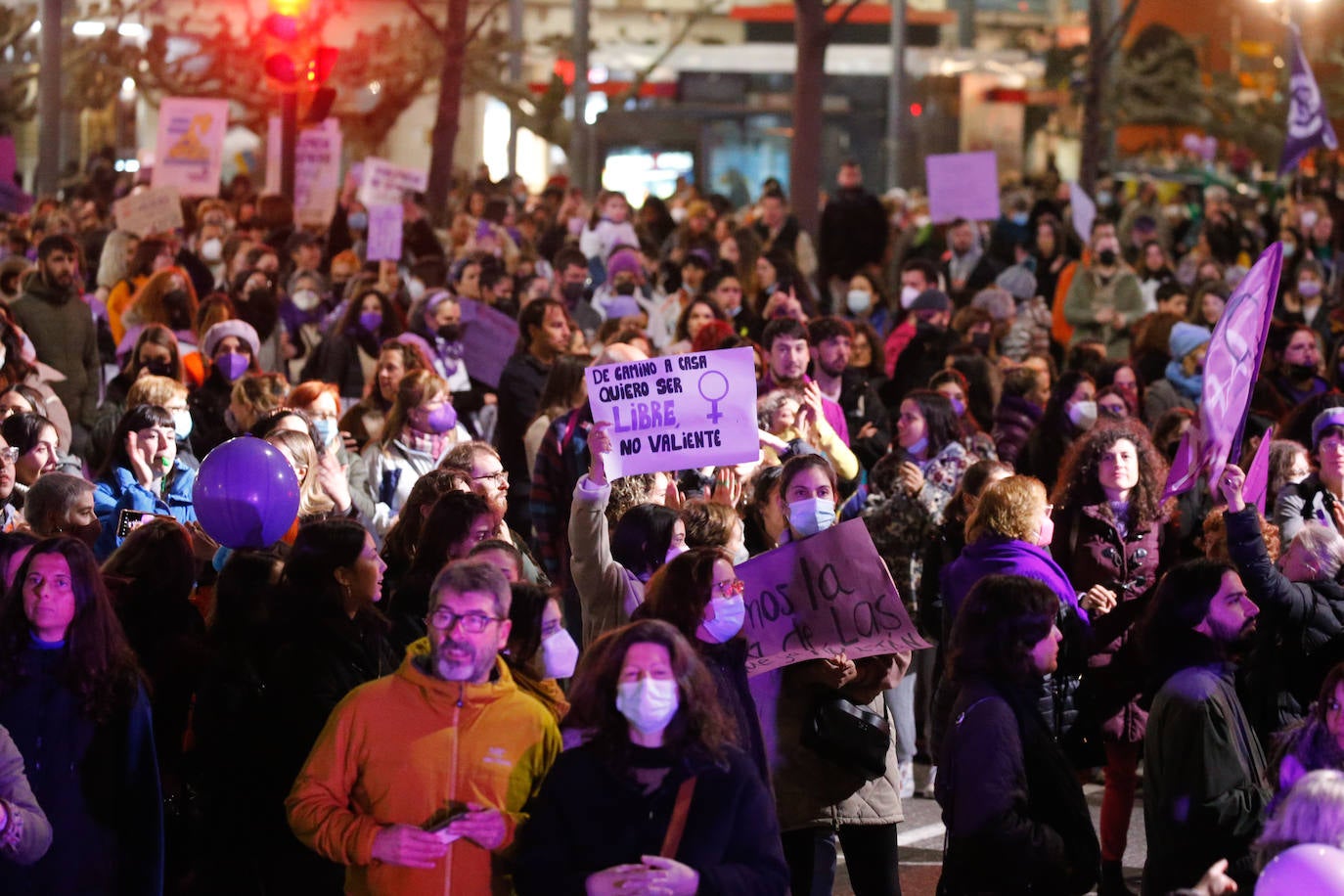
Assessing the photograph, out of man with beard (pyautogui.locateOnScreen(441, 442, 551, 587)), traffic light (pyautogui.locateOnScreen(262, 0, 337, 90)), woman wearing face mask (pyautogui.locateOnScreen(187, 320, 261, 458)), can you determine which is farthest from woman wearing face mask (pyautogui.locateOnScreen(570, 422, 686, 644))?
traffic light (pyautogui.locateOnScreen(262, 0, 337, 90))

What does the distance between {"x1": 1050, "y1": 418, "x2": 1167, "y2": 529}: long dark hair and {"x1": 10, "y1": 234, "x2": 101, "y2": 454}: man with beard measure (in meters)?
6.21

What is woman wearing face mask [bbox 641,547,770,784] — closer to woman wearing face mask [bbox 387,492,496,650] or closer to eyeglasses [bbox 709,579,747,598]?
eyeglasses [bbox 709,579,747,598]

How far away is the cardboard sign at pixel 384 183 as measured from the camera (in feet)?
64.7

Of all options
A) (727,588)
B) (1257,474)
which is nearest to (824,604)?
(727,588)

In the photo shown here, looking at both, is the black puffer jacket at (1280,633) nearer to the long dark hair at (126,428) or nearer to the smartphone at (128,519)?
the smartphone at (128,519)

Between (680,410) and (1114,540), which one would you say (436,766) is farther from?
(1114,540)

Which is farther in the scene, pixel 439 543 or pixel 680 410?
pixel 680 410

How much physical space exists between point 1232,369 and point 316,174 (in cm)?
1466

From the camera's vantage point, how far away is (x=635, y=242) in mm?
19125

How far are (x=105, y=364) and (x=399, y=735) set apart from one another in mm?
10215

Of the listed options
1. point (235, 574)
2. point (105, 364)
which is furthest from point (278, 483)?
point (105, 364)

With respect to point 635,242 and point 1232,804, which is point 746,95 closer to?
point 635,242

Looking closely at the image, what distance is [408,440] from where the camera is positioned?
31.3 ft

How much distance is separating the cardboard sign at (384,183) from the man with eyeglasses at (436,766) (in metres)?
15.0
